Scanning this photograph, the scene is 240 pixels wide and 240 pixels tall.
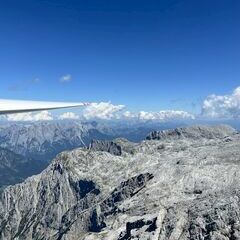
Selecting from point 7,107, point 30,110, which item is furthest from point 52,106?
point 7,107

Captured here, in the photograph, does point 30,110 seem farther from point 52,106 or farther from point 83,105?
point 83,105

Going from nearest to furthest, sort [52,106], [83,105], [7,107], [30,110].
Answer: [7,107] → [30,110] → [52,106] → [83,105]

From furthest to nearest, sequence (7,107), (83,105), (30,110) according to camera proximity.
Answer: (83,105) → (30,110) → (7,107)

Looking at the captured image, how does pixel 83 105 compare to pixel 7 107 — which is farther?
pixel 83 105

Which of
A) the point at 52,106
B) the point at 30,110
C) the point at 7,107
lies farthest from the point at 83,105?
the point at 7,107

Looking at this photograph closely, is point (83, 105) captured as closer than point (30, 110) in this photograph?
No

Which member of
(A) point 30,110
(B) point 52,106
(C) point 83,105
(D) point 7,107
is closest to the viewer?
(D) point 7,107

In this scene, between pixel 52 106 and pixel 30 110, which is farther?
pixel 52 106

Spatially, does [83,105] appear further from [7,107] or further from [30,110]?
A: [7,107]
